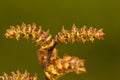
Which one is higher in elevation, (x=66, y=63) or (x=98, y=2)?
(x=98, y=2)

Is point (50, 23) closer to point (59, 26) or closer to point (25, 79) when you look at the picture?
point (59, 26)

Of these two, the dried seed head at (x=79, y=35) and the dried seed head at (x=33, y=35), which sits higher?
the dried seed head at (x=33, y=35)

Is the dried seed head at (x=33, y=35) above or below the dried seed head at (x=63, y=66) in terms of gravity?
above

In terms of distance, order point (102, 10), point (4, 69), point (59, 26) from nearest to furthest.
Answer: point (4, 69), point (59, 26), point (102, 10)

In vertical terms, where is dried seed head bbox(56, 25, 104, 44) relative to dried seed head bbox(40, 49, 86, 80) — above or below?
above

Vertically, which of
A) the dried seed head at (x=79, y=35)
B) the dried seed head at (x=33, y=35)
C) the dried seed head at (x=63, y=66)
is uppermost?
the dried seed head at (x=33, y=35)

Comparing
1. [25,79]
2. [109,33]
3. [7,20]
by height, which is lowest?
[25,79]

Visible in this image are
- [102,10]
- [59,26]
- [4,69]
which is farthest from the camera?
[102,10]

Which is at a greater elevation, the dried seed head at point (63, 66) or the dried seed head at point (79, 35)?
the dried seed head at point (79, 35)

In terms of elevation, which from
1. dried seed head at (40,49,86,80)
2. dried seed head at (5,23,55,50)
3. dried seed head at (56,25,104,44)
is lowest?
dried seed head at (40,49,86,80)

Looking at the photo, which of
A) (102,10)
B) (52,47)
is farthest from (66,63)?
(102,10)

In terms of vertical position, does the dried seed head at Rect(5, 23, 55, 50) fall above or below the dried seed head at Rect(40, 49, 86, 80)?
above
